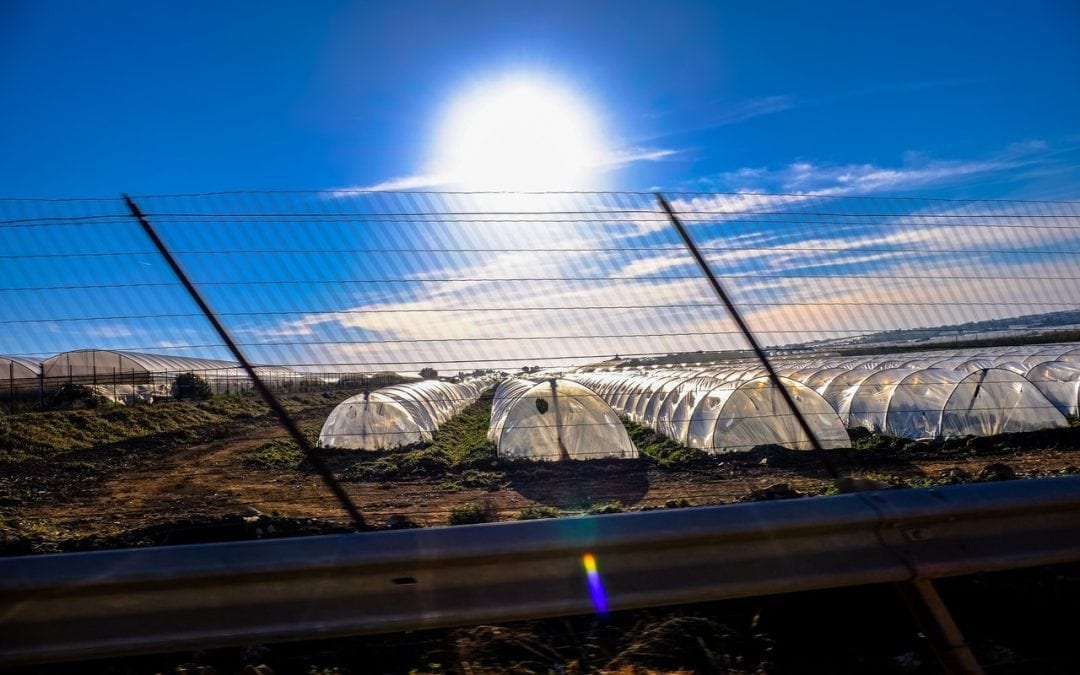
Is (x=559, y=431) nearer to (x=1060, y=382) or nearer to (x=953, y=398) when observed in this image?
(x=953, y=398)

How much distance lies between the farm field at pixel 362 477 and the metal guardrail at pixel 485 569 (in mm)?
3288

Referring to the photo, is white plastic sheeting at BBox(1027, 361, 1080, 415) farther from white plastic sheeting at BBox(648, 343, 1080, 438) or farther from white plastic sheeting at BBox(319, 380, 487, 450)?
white plastic sheeting at BBox(319, 380, 487, 450)

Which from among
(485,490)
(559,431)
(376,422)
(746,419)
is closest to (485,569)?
(485,490)

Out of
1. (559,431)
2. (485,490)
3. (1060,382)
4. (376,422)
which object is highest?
(376,422)

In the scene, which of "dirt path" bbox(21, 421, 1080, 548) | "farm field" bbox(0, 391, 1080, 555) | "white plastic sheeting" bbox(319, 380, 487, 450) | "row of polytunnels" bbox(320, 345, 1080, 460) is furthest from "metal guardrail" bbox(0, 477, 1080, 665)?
"white plastic sheeting" bbox(319, 380, 487, 450)

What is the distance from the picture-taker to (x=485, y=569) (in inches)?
96.5

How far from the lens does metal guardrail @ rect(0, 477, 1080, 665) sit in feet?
7.64

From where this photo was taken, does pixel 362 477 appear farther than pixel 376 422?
No

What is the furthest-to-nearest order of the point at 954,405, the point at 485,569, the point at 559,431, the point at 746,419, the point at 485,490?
1. the point at 954,405
2. the point at 559,431
3. the point at 746,419
4. the point at 485,490
5. the point at 485,569

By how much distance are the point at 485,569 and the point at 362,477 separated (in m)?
11.7

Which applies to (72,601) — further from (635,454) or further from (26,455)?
(26,455)

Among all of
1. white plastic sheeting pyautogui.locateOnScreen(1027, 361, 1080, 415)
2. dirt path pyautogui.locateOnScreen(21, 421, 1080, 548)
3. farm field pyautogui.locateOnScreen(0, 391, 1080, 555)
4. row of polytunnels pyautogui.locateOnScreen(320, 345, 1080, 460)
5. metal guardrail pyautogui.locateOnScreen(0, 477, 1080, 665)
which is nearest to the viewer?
metal guardrail pyautogui.locateOnScreen(0, 477, 1080, 665)

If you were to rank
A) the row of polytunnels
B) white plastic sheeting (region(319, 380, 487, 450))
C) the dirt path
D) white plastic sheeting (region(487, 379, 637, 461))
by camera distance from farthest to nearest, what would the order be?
white plastic sheeting (region(319, 380, 487, 450)), the row of polytunnels, white plastic sheeting (region(487, 379, 637, 461)), the dirt path

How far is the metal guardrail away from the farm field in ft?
10.8
